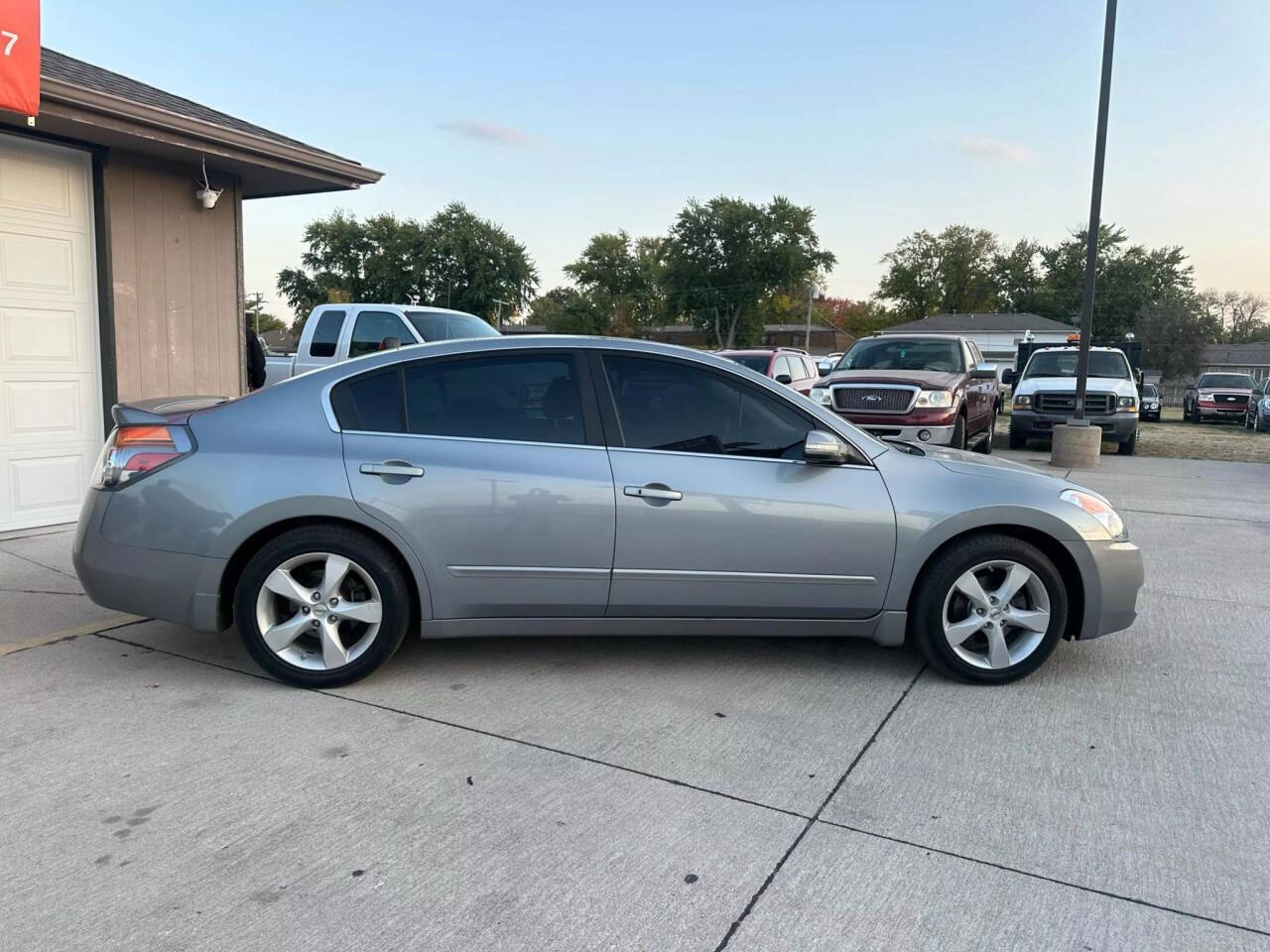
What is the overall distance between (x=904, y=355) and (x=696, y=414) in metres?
9.27

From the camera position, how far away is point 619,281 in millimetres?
82125

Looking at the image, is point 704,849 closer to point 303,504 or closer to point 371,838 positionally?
point 371,838

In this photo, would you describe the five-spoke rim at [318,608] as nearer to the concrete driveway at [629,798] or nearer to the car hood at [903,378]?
the concrete driveway at [629,798]

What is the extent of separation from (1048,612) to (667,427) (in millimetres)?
1944

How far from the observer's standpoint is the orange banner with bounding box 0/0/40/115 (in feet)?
18.3

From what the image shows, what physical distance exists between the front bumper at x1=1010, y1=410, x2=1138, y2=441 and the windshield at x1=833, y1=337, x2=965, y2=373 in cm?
376

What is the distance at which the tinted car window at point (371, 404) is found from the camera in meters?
4.08

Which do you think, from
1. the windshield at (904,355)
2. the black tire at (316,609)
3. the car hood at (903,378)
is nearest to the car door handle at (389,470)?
the black tire at (316,609)

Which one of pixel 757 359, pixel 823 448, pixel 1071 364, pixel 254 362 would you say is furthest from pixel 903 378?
pixel 254 362

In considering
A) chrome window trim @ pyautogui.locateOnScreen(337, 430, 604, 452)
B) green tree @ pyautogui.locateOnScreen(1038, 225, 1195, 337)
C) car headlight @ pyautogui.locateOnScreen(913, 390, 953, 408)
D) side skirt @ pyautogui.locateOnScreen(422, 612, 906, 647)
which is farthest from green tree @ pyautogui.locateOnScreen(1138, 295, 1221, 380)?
chrome window trim @ pyautogui.locateOnScreen(337, 430, 604, 452)

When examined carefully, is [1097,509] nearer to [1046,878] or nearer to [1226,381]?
[1046,878]

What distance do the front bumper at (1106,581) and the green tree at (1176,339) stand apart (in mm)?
54922

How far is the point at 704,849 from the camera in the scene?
2.85 m

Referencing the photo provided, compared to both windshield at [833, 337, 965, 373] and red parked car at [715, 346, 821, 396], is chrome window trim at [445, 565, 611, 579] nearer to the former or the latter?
windshield at [833, 337, 965, 373]
